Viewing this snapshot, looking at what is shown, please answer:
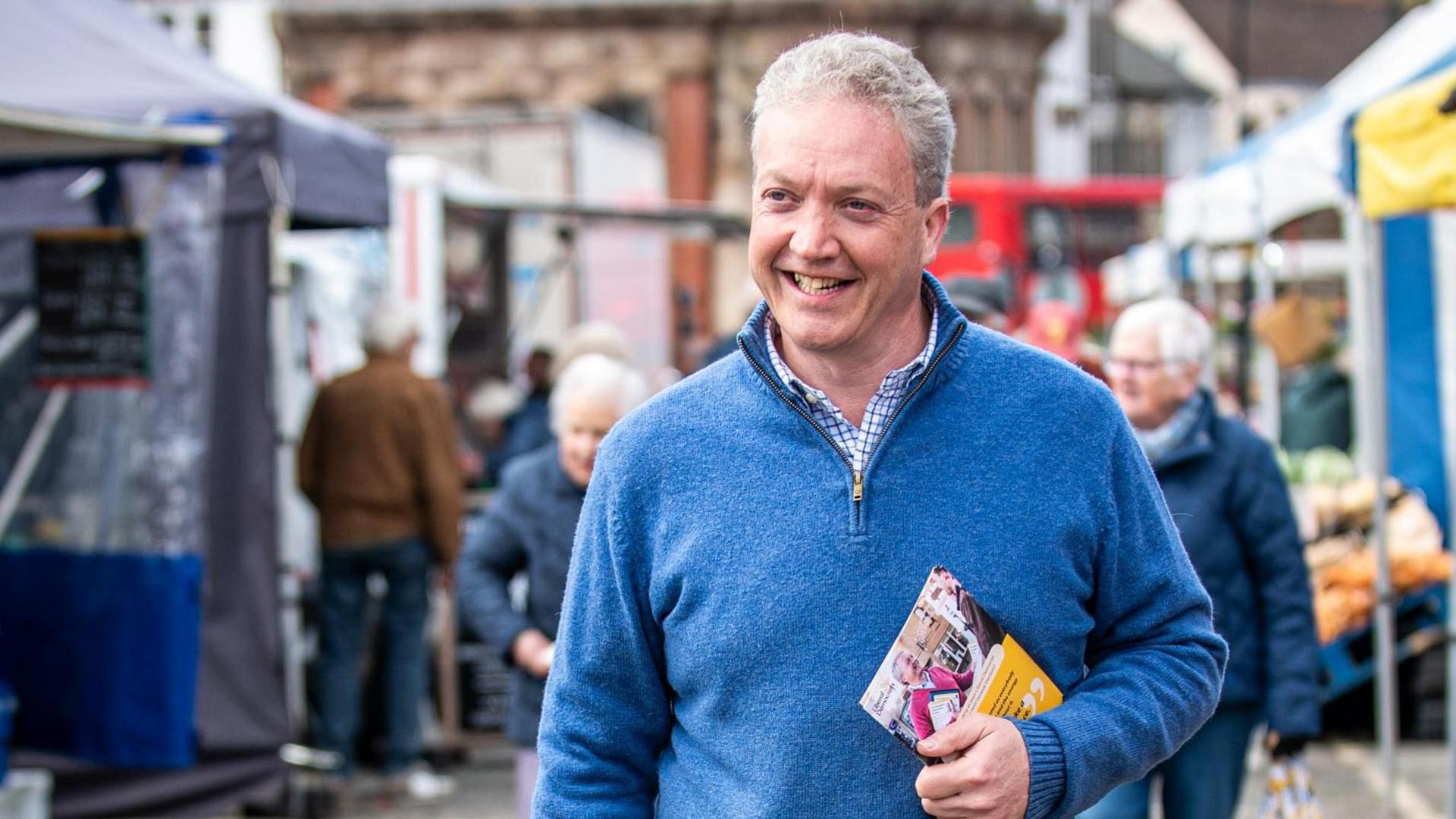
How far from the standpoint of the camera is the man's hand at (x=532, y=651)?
4438mm

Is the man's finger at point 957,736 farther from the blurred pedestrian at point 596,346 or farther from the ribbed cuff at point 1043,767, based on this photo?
the blurred pedestrian at point 596,346

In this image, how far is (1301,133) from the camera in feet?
26.0

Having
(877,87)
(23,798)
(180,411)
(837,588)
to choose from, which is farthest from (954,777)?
(180,411)

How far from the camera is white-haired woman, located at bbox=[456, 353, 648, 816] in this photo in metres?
4.57

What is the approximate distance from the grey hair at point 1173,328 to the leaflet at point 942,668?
274 centimetres

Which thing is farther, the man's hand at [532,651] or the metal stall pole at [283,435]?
the metal stall pole at [283,435]

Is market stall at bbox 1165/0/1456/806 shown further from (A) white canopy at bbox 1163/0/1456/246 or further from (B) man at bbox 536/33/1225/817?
(B) man at bbox 536/33/1225/817

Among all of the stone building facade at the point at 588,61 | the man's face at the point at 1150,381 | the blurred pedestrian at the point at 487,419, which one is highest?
the stone building facade at the point at 588,61

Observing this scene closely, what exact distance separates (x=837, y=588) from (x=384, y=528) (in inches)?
230

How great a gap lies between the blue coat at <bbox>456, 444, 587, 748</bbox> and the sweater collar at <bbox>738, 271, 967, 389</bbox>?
89.5 inches

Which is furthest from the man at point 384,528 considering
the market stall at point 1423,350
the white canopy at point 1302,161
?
the market stall at point 1423,350

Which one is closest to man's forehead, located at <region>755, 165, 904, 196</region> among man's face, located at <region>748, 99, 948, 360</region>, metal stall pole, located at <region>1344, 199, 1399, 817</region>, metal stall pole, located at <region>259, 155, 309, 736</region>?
man's face, located at <region>748, 99, 948, 360</region>

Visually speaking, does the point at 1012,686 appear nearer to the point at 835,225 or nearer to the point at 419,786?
the point at 835,225

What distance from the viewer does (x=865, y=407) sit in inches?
89.7
